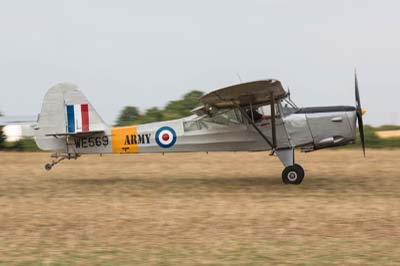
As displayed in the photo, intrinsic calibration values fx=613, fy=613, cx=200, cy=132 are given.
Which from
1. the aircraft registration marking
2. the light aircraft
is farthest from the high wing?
the aircraft registration marking

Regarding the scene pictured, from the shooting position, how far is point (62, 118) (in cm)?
1418

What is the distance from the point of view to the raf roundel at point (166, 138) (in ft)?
45.9

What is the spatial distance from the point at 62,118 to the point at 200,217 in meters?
6.06

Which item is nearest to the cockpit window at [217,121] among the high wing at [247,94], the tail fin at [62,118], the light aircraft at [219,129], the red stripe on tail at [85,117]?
the light aircraft at [219,129]

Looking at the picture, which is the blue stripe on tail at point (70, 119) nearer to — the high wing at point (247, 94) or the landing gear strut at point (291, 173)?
the high wing at point (247, 94)

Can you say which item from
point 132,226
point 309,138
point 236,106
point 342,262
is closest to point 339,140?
point 309,138

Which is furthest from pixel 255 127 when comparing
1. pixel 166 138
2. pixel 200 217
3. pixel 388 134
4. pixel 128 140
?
pixel 388 134

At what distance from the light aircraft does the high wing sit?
0.9 inches

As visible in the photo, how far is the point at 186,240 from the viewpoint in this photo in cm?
771

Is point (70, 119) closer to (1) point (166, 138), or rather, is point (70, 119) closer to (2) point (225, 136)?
(1) point (166, 138)

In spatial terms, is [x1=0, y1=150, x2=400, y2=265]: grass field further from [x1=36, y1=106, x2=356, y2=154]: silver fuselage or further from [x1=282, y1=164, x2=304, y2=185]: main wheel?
[x1=36, y1=106, x2=356, y2=154]: silver fuselage

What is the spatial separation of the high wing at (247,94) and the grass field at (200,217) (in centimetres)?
184

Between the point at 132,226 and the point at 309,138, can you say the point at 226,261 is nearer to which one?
the point at 132,226

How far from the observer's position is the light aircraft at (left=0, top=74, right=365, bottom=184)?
13398mm
